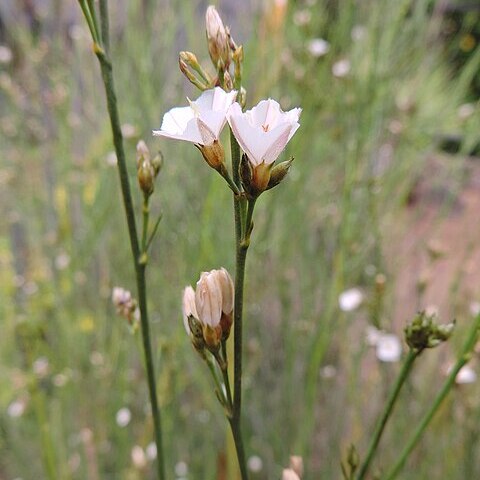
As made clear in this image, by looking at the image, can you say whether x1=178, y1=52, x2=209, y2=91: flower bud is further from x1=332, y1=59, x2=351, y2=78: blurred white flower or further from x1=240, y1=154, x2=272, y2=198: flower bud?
x1=332, y1=59, x2=351, y2=78: blurred white flower

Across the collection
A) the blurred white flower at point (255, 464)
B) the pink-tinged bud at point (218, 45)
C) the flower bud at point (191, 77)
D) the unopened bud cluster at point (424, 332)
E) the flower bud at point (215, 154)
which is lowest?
the blurred white flower at point (255, 464)

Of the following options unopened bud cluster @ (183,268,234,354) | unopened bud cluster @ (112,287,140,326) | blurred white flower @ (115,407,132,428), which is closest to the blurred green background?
blurred white flower @ (115,407,132,428)

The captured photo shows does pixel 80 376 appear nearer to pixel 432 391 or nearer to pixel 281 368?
pixel 281 368

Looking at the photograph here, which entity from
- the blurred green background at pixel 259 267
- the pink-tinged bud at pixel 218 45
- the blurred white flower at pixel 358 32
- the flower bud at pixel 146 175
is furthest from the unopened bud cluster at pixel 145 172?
the blurred white flower at pixel 358 32

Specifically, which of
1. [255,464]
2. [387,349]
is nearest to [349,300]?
[387,349]

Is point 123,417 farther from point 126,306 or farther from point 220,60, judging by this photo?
point 220,60

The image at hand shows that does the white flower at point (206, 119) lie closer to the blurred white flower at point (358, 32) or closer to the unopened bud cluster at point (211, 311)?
the unopened bud cluster at point (211, 311)

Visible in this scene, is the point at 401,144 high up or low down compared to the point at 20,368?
up

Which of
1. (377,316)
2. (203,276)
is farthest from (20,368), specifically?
(203,276)
